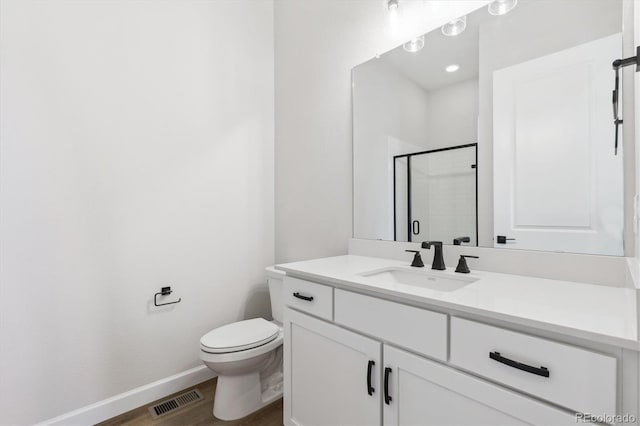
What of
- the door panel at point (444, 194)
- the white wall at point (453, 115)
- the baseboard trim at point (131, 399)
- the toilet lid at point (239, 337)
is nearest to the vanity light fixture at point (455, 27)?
the white wall at point (453, 115)

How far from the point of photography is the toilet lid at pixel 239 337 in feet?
5.03

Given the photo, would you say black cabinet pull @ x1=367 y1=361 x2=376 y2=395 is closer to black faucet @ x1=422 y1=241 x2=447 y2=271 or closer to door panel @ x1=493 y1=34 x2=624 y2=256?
black faucet @ x1=422 y1=241 x2=447 y2=271

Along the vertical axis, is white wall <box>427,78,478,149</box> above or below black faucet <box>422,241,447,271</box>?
above

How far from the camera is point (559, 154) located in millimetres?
1068

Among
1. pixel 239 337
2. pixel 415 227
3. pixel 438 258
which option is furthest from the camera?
pixel 239 337

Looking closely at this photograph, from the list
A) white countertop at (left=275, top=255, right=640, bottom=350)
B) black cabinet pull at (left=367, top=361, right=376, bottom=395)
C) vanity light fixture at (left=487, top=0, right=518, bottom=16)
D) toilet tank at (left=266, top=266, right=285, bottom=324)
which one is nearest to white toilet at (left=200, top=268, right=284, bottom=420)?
toilet tank at (left=266, top=266, right=285, bottom=324)

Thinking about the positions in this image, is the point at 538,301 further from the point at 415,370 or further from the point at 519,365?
the point at 415,370

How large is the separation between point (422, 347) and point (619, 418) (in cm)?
42

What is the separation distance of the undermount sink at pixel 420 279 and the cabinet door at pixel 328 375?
0.89 feet

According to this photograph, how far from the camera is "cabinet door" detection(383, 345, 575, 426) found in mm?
699

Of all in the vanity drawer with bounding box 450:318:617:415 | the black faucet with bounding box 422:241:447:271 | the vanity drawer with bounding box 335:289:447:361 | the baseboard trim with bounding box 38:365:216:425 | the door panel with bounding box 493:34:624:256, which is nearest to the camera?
the vanity drawer with bounding box 450:318:617:415

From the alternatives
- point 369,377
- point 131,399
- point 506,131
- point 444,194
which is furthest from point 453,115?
point 131,399

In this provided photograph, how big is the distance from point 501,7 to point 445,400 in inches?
58.5

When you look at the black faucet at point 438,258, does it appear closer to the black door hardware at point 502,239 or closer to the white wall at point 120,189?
the black door hardware at point 502,239
